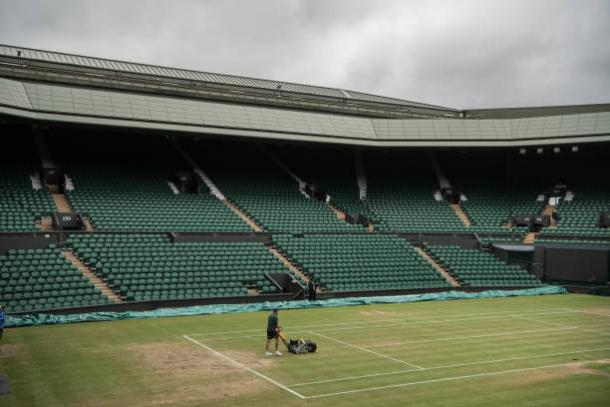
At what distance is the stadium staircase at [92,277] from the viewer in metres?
28.6

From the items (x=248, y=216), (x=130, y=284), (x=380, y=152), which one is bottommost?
(x=130, y=284)

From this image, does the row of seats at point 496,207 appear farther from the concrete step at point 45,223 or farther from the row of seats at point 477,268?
the concrete step at point 45,223

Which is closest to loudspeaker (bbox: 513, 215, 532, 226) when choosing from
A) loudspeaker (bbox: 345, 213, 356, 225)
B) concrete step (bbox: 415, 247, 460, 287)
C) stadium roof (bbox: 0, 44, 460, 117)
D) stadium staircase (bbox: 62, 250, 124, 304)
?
concrete step (bbox: 415, 247, 460, 287)

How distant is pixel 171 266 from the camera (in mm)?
32125

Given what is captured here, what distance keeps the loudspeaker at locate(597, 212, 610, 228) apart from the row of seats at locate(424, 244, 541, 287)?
7.98 m

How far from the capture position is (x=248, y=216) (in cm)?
4172

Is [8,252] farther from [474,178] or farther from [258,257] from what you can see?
[474,178]

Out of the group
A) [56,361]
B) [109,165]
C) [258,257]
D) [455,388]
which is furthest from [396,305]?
[109,165]

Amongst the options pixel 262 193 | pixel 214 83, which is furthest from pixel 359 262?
pixel 214 83

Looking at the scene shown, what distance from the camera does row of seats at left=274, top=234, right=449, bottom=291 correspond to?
3547 cm

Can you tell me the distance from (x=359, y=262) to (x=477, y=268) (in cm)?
856

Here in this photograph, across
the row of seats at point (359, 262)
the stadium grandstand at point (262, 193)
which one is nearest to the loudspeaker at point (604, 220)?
the stadium grandstand at point (262, 193)

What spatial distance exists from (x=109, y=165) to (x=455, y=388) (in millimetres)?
32911

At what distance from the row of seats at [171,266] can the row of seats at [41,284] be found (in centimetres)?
144
